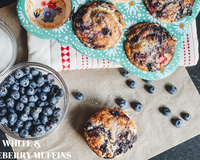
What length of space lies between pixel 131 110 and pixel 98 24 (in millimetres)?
1069

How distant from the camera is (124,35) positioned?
6.56 feet

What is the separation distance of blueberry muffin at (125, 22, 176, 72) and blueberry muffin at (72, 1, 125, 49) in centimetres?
16

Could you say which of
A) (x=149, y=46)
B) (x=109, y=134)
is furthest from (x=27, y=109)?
(x=149, y=46)

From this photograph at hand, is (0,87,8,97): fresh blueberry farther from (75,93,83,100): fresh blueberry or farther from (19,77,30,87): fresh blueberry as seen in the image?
(75,93,83,100): fresh blueberry

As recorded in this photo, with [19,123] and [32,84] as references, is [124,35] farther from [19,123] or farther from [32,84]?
[19,123]

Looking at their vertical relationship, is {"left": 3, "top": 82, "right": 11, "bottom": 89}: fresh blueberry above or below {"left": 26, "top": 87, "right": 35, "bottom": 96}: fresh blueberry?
A: above

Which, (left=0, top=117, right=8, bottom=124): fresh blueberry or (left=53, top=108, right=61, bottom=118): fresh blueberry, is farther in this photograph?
(left=53, top=108, right=61, bottom=118): fresh blueberry

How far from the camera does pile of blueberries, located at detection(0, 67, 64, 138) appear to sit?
1758 mm

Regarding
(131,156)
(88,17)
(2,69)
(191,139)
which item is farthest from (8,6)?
(191,139)

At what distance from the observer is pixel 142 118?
232 cm

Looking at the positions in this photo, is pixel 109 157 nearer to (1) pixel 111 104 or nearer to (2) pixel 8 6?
(1) pixel 111 104

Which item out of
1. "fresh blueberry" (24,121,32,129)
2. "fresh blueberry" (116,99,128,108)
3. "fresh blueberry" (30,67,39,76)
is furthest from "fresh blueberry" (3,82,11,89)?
"fresh blueberry" (116,99,128,108)

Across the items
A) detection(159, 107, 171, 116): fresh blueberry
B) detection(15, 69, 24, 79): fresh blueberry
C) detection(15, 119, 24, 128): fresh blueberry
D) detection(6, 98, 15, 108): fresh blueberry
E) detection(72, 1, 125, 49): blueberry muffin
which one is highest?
detection(72, 1, 125, 49): blueberry muffin

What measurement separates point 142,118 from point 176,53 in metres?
0.84
